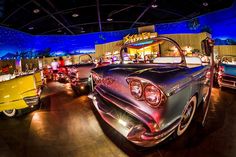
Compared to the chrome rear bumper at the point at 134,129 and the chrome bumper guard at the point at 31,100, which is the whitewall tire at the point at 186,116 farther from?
the chrome bumper guard at the point at 31,100

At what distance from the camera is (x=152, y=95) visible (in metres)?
2.00

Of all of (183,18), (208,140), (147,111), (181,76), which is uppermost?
(183,18)

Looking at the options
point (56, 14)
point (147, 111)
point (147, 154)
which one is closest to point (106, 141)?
point (147, 154)

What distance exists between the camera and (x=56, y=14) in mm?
14539

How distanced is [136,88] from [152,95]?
214mm

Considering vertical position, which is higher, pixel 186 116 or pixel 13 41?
pixel 13 41

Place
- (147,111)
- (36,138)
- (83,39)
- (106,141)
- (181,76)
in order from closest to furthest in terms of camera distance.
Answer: (147,111) → (181,76) → (106,141) → (36,138) → (83,39)

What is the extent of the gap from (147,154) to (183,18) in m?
18.5

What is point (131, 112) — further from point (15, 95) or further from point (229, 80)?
point (229, 80)

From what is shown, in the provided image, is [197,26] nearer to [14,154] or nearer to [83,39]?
[83,39]

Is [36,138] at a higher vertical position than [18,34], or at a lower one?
lower

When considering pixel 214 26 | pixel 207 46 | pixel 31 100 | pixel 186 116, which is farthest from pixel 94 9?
pixel 186 116

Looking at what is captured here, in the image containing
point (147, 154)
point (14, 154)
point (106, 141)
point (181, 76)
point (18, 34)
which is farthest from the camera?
Result: point (18, 34)

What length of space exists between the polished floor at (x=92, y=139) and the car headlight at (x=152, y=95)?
35.8 inches
